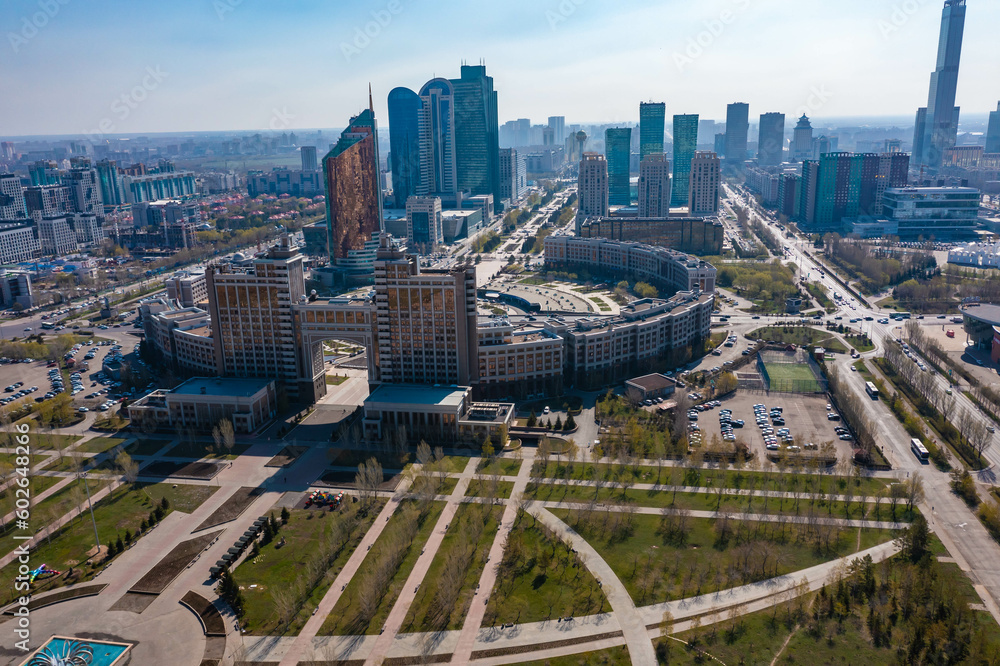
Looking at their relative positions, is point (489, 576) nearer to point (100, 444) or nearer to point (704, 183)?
point (100, 444)

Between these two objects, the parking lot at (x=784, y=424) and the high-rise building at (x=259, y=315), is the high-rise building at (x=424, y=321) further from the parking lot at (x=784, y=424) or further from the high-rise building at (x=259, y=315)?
the parking lot at (x=784, y=424)

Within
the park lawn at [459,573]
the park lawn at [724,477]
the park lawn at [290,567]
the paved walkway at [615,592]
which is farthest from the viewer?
the park lawn at [724,477]

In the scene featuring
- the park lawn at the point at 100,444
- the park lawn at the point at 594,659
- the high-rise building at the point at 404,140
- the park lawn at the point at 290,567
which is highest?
the high-rise building at the point at 404,140

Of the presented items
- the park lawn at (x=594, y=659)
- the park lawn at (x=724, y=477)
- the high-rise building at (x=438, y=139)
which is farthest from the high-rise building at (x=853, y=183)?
the park lawn at (x=594, y=659)

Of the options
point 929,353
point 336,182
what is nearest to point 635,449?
point 929,353

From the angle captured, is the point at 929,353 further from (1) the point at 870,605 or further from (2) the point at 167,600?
(2) the point at 167,600

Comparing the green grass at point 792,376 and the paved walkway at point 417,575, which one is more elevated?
the green grass at point 792,376
